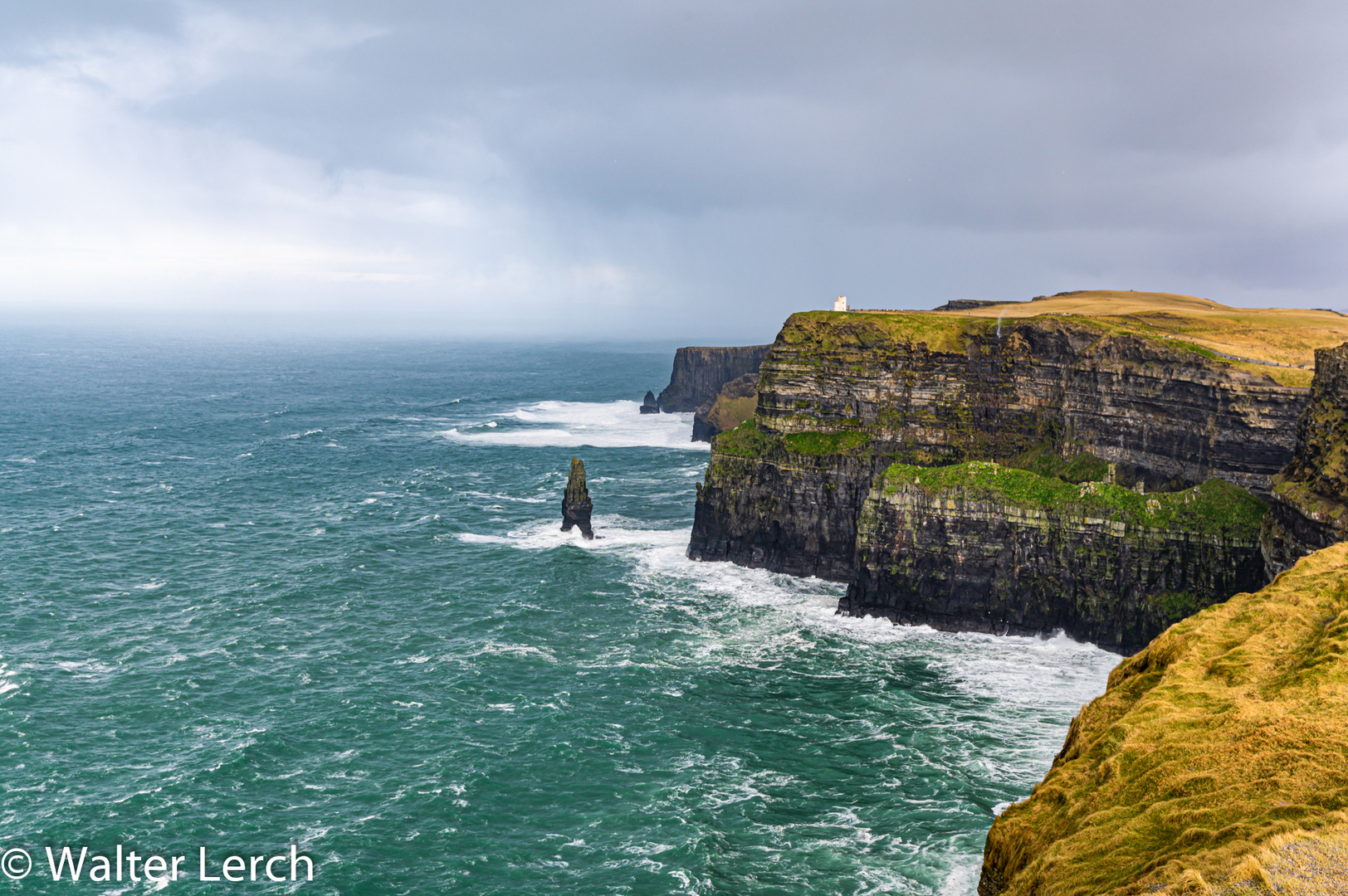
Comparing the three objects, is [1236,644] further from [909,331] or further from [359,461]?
[359,461]

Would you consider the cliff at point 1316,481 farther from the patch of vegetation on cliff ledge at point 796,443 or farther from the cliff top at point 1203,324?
the patch of vegetation on cliff ledge at point 796,443

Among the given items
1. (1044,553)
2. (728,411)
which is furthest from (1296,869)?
(728,411)

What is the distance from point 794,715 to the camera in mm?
56406

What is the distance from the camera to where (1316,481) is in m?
55.7

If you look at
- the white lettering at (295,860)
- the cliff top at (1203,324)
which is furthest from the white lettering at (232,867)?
the cliff top at (1203,324)

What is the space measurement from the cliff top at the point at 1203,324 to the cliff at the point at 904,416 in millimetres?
1010

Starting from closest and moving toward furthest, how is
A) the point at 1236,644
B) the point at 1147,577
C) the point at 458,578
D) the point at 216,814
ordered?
the point at 1236,644 → the point at 216,814 → the point at 1147,577 → the point at 458,578

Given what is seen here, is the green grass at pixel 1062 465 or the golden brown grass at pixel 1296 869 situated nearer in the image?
the golden brown grass at pixel 1296 869

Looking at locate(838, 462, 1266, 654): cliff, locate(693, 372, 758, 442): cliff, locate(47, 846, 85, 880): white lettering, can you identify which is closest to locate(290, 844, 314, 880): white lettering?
locate(47, 846, 85, 880): white lettering

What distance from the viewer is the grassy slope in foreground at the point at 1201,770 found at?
68.5 ft

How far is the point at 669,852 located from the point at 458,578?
44904 millimetres

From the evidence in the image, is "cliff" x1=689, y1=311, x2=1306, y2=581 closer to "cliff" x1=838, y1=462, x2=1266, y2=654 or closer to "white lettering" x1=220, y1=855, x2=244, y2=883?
"cliff" x1=838, y1=462, x2=1266, y2=654

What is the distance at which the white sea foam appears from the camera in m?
162

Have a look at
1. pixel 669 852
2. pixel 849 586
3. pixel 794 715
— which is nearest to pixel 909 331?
pixel 849 586
